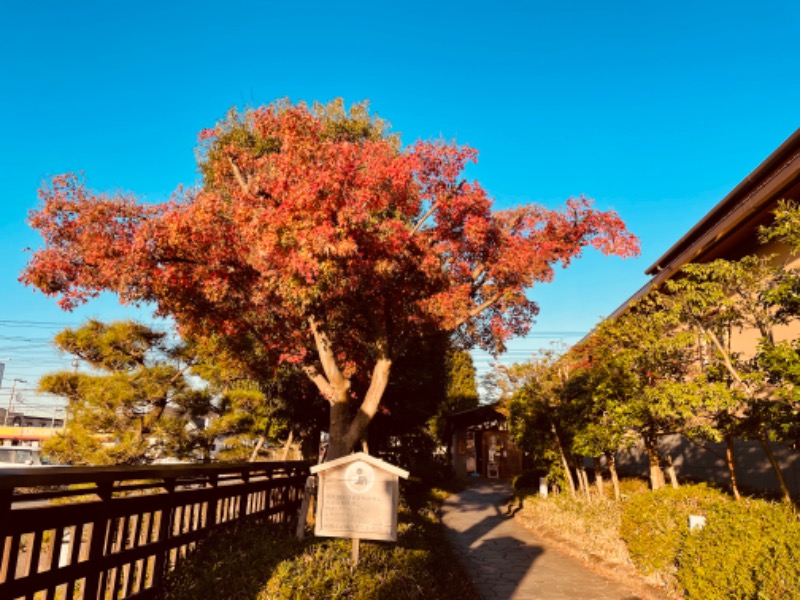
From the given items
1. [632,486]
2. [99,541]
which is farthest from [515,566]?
[99,541]

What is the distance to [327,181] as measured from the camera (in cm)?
852

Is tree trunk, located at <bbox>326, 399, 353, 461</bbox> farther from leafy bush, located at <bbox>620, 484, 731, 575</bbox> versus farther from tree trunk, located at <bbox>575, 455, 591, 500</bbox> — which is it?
tree trunk, located at <bbox>575, 455, 591, 500</bbox>

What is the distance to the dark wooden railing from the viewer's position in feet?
13.3

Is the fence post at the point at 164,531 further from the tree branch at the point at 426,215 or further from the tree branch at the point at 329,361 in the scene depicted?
the tree branch at the point at 426,215

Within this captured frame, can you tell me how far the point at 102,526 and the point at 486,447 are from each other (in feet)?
108

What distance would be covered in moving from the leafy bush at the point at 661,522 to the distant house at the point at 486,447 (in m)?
22.5

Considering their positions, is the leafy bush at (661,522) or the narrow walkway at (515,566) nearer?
the leafy bush at (661,522)

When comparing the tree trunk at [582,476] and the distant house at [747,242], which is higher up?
the distant house at [747,242]

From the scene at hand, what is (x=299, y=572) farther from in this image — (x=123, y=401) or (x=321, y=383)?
(x=123, y=401)

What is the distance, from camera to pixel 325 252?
8.26 meters

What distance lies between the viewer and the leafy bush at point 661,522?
7785 mm

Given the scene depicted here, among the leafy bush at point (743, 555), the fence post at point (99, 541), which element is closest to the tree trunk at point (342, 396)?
the fence post at point (99, 541)

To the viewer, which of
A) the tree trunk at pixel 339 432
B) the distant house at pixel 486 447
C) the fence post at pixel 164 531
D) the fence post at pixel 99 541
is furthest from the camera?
the distant house at pixel 486 447

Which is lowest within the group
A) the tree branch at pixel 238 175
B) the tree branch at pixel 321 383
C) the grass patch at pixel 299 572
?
the grass patch at pixel 299 572
